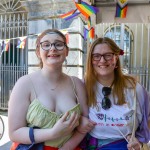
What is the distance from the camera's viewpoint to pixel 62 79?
172 centimetres

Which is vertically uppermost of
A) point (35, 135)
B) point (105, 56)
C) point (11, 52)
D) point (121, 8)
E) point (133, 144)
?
point (121, 8)

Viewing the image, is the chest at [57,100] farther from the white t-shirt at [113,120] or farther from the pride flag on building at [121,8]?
the pride flag on building at [121,8]

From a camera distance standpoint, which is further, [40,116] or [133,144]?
[133,144]

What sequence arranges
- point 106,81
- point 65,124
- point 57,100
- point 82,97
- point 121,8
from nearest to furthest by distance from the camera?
point 65,124, point 57,100, point 82,97, point 106,81, point 121,8

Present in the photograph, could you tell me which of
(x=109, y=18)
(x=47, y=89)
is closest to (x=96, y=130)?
(x=47, y=89)

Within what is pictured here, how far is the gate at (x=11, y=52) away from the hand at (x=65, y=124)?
666 cm

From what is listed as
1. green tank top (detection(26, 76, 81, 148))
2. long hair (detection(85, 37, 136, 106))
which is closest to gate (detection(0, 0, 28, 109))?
long hair (detection(85, 37, 136, 106))

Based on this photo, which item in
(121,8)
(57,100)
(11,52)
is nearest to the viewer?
(57,100)

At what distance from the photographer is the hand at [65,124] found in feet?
4.87

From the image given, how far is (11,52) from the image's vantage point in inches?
337

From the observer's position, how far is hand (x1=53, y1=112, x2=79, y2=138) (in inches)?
58.4

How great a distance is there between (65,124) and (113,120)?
1.32 ft

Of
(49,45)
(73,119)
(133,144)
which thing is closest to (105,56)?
(49,45)

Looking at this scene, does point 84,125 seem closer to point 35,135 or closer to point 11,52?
point 35,135
